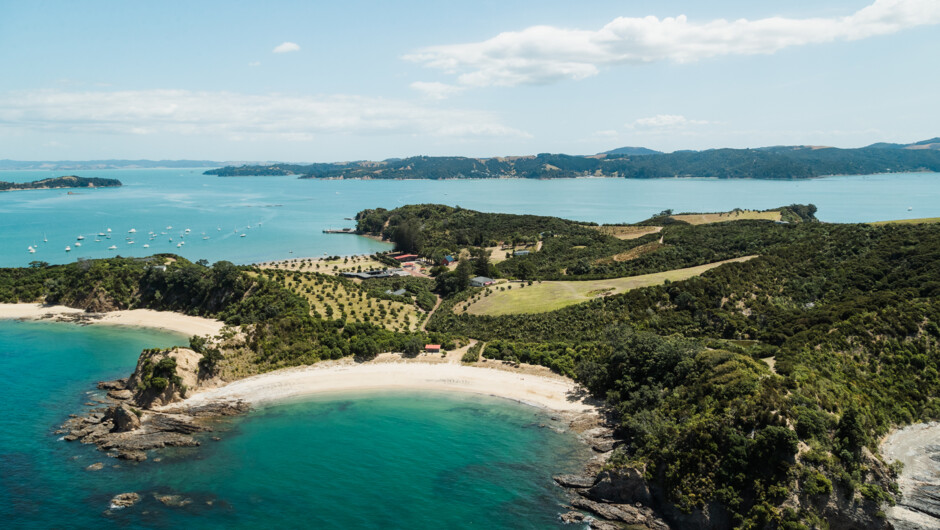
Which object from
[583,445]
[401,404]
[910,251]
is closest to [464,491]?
[583,445]

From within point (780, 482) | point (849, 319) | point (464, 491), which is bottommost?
point (464, 491)

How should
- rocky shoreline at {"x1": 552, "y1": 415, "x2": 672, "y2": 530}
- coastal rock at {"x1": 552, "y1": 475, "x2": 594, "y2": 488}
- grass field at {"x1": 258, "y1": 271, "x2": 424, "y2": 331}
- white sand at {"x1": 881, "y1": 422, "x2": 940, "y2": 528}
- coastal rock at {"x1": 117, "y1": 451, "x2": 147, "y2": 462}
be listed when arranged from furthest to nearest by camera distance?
grass field at {"x1": 258, "y1": 271, "x2": 424, "y2": 331} → coastal rock at {"x1": 117, "y1": 451, "x2": 147, "y2": 462} → coastal rock at {"x1": 552, "y1": 475, "x2": 594, "y2": 488} → rocky shoreline at {"x1": 552, "y1": 415, "x2": 672, "y2": 530} → white sand at {"x1": 881, "y1": 422, "x2": 940, "y2": 528}

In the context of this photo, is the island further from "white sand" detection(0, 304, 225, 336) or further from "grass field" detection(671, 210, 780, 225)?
"grass field" detection(671, 210, 780, 225)

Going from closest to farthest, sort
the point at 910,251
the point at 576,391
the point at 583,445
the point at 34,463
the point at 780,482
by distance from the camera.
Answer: the point at 780,482 < the point at 34,463 < the point at 583,445 < the point at 576,391 < the point at 910,251

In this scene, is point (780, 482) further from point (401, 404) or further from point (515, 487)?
point (401, 404)

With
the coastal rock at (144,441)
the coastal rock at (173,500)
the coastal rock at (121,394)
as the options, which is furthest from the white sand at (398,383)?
the coastal rock at (173,500)

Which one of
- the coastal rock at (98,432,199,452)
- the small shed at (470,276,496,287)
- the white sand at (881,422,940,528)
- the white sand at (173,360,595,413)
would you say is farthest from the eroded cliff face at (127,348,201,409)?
the white sand at (881,422,940,528)
